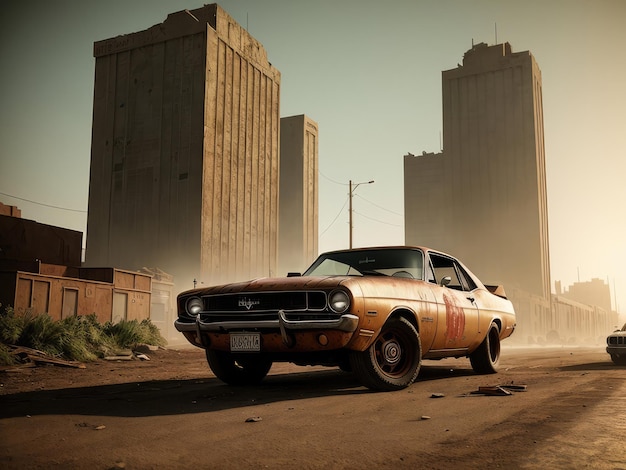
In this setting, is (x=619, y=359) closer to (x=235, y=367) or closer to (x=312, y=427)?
(x=235, y=367)

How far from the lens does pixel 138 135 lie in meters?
45.5

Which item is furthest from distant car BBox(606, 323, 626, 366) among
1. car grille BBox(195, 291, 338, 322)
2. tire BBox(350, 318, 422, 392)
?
car grille BBox(195, 291, 338, 322)

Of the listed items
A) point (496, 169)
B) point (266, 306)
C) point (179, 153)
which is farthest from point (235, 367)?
point (496, 169)

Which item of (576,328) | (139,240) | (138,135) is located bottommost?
(576,328)

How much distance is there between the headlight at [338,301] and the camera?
15.4 feet

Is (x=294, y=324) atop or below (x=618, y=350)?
atop

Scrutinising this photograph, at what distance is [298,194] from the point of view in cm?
7656

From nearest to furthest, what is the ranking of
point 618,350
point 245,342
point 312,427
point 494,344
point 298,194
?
point 312,427 < point 245,342 < point 494,344 < point 618,350 < point 298,194

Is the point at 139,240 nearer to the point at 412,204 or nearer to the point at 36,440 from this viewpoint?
the point at 36,440

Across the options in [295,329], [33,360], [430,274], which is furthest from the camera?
[33,360]

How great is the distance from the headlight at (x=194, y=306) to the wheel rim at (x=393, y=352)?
173cm

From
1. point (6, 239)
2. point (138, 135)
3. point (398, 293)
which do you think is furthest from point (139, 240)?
point (398, 293)

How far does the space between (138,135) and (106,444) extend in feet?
148

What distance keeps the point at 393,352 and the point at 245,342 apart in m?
1.39
